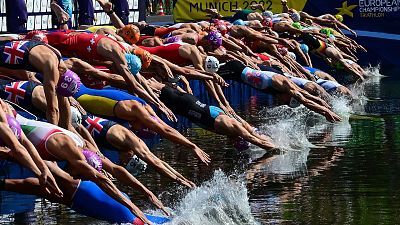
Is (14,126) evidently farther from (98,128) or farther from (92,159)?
(98,128)

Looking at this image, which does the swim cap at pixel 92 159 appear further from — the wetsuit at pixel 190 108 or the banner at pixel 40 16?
the banner at pixel 40 16

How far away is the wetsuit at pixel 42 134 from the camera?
316 inches

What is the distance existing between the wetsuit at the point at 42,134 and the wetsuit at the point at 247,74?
7.36m

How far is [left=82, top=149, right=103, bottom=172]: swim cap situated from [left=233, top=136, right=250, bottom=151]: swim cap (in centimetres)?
488

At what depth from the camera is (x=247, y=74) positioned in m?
15.6

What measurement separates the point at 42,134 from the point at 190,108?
15.6ft

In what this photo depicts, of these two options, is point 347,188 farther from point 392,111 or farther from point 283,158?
point 392,111

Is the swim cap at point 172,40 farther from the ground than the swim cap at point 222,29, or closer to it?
farther from the ground

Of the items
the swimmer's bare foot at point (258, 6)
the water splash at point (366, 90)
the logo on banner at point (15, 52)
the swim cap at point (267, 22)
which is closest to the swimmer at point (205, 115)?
the logo on banner at point (15, 52)

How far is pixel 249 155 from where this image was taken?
12875mm

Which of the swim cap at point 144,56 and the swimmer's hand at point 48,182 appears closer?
the swimmer's hand at point 48,182

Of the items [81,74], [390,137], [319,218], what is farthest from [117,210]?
[390,137]

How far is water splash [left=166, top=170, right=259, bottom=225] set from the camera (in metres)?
8.47

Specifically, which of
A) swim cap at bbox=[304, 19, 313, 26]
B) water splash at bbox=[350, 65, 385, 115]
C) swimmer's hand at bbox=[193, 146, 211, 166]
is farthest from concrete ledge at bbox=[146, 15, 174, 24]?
swimmer's hand at bbox=[193, 146, 211, 166]
